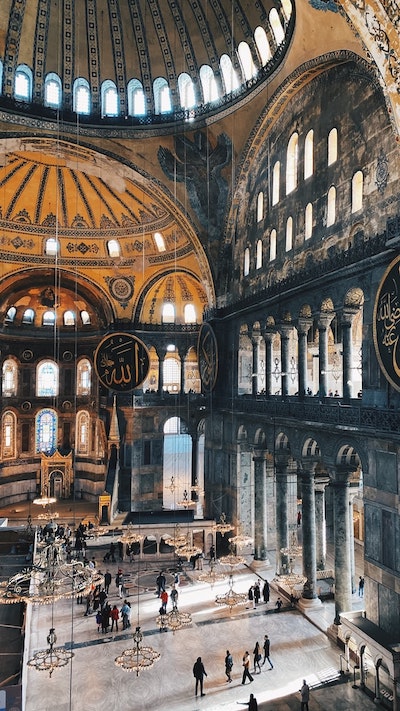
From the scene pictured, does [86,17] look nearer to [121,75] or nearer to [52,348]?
[121,75]

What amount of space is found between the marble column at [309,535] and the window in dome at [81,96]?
1167cm

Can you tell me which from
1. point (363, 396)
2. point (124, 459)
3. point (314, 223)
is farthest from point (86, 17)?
point (124, 459)

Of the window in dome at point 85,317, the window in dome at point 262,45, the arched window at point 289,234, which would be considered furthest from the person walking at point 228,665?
the window in dome at point 85,317

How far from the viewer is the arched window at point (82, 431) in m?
23.9

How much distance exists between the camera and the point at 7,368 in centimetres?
2320

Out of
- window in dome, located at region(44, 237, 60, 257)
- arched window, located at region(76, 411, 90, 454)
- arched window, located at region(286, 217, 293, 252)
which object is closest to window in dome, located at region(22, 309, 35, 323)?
window in dome, located at region(44, 237, 60, 257)

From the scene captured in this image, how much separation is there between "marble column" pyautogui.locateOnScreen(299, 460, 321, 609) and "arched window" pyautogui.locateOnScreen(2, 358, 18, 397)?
1462 cm

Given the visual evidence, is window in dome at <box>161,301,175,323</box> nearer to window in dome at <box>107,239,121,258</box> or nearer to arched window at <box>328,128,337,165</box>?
window in dome at <box>107,239,121,258</box>

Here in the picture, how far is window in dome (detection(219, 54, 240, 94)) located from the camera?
14.8 metres

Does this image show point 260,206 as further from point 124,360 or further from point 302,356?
point 124,360

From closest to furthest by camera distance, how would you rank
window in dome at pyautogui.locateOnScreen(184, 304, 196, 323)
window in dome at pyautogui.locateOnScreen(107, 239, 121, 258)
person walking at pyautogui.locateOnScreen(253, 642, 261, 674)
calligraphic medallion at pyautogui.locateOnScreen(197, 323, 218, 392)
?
person walking at pyautogui.locateOnScreen(253, 642, 261, 674)
calligraphic medallion at pyautogui.locateOnScreen(197, 323, 218, 392)
window in dome at pyautogui.locateOnScreen(107, 239, 121, 258)
window in dome at pyautogui.locateOnScreen(184, 304, 196, 323)

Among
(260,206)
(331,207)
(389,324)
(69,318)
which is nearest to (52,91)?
(260,206)

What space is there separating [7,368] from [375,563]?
17.8 m

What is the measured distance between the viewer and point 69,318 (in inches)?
949
